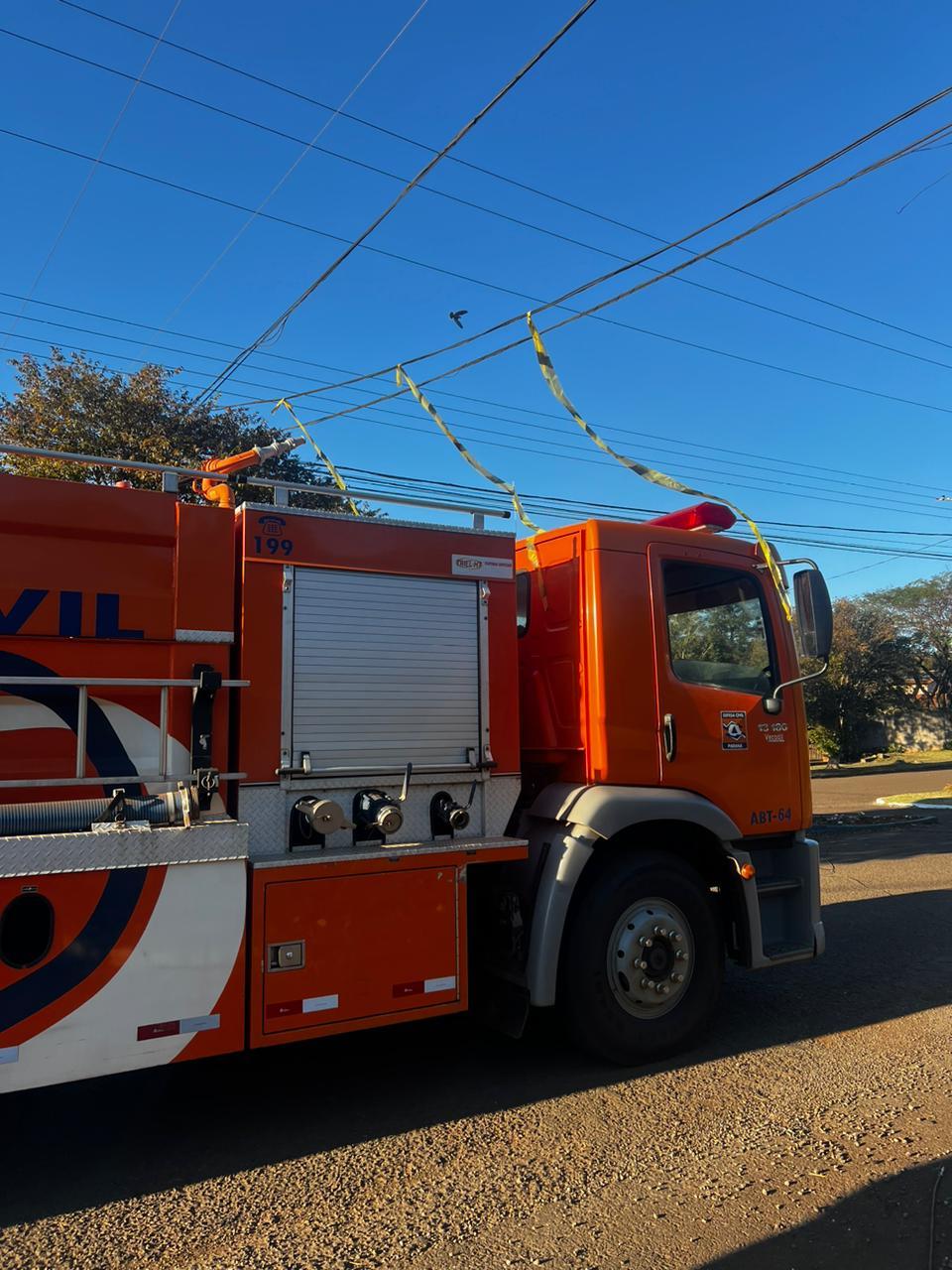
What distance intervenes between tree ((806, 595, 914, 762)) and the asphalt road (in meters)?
35.1

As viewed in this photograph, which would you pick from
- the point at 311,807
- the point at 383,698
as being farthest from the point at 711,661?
the point at 311,807

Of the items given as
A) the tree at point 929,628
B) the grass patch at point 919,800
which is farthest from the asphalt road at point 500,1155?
the tree at point 929,628

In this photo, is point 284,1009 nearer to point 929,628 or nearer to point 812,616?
point 812,616

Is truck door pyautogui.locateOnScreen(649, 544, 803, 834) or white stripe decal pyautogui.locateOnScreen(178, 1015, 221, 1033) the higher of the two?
truck door pyautogui.locateOnScreen(649, 544, 803, 834)

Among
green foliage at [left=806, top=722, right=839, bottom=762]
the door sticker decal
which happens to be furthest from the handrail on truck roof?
green foliage at [left=806, top=722, right=839, bottom=762]

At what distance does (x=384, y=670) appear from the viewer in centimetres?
452

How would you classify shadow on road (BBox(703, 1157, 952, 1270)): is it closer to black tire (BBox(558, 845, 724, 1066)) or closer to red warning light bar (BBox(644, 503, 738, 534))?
black tire (BBox(558, 845, 724, 1066))

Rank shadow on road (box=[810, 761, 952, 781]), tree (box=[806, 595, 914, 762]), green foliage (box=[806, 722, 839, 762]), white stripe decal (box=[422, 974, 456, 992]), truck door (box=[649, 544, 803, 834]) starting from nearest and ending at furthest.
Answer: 1. white stripe decal (box=[422, 974, 456, 992])
2. truck door (box=[649, 544, 803, 834])
3. shadow on road (box=[810, 761, 952, 781])
4. tree (box=[806, 595, 914, 762])
5. green foliage (box=[806, 722, 839, 762])

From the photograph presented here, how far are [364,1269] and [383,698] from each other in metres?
2.35

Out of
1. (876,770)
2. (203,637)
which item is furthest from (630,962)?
(876,770)

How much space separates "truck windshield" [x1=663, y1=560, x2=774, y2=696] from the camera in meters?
5.39

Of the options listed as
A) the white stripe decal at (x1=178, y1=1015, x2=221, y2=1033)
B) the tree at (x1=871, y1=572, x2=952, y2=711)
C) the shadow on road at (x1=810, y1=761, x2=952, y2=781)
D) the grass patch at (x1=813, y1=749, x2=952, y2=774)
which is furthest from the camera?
the tree at (x1=871, y1=572, x2=952, y2=711)

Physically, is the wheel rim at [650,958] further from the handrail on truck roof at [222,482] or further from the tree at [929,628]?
the tree at [929,628]

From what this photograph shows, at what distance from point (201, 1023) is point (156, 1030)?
0.59 ft
